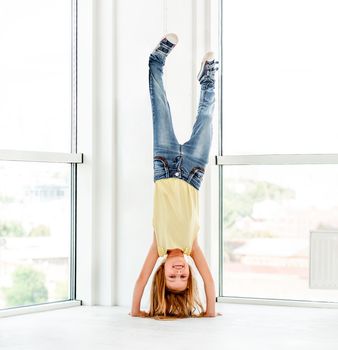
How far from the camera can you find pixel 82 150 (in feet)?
12.5

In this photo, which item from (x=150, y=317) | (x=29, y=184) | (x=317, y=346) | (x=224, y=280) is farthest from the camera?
(x=224, y=280)

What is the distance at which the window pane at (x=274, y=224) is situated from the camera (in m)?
3.78

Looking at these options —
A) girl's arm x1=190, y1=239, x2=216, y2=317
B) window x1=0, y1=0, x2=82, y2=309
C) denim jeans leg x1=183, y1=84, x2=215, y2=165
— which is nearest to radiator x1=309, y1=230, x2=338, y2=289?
girl's arm x1=190, y1=239, x2=216, y2=317

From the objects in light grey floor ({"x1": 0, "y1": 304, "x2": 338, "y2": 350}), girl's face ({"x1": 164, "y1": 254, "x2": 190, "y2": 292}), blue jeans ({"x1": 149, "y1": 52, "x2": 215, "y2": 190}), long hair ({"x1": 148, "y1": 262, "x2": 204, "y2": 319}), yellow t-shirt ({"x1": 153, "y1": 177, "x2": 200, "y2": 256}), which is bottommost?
light grey floor ({"x1": 0, "y1": 304, "x2": 338, "y2": 350})

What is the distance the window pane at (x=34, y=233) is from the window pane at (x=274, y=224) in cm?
85

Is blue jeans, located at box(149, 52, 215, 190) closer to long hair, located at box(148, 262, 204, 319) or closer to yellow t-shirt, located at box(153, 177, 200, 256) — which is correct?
yellow t-shirt, located at box(153, 177, 200, 256)

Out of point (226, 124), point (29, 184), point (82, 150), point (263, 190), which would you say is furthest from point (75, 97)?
point (263, 190)

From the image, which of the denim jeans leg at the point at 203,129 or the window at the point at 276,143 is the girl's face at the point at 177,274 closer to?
the denim jeans leg at the point at 203,129

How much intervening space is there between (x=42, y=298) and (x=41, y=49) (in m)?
1.24

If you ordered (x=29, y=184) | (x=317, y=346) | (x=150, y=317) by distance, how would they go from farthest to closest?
(x=29, y=184) → (x=150, y=317) → (x=317, y=346)

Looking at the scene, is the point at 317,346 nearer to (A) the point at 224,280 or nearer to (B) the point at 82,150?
(A) the point at 224,280

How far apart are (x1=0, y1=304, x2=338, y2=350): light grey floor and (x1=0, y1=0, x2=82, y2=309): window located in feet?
0.77

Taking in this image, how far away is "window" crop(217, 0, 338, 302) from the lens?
3789 mm

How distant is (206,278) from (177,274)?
158 mm
